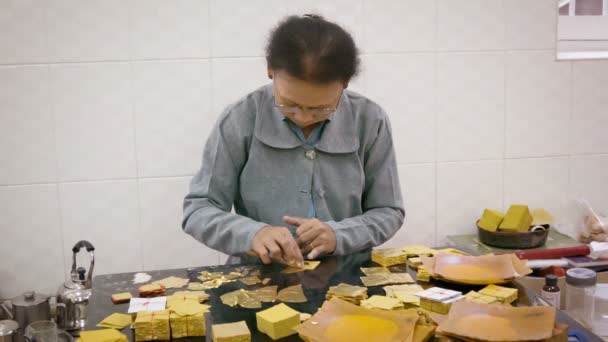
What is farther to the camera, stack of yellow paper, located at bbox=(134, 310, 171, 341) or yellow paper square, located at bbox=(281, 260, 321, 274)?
yellow paper square, located at bbox=(281, 260, 321, 274)

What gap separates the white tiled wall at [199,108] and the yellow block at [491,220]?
0.18 meters

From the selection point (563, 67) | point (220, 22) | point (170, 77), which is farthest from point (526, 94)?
point (170, 77)

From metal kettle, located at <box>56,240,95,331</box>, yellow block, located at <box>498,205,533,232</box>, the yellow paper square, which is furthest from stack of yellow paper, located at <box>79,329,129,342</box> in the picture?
yellow block, located at <box>498,205,533,232</box>

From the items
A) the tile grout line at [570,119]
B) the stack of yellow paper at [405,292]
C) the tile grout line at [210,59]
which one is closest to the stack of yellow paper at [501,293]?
the stack of yellow paper at [405,292]

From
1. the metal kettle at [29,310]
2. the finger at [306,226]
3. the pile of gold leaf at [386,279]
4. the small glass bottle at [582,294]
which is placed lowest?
the metal kettle at [29,310]

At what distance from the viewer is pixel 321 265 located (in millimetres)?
1338

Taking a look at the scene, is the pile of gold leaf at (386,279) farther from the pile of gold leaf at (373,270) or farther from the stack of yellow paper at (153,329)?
the stack of yellow paper at (153,329)

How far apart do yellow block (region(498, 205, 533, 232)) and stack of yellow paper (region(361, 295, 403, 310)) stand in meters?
1.21

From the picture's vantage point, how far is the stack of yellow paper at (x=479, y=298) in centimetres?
107

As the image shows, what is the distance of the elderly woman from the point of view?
135 centimetres

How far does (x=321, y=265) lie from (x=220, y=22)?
1.17 metres

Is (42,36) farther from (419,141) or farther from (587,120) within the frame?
(587,120)

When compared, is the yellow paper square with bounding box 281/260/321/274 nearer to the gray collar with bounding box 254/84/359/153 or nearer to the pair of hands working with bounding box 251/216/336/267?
the pair of hands working with bounding box 251/216/336/267

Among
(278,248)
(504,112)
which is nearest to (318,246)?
(278,248)
